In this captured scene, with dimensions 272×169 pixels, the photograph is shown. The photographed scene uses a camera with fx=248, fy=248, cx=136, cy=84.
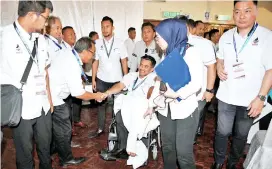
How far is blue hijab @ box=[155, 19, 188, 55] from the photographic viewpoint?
1.90 meters

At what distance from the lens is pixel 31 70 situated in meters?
2.00

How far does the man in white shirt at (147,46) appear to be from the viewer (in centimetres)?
393

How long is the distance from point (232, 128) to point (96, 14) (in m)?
4.12

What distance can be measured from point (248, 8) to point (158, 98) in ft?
3.74

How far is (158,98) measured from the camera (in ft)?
7.00

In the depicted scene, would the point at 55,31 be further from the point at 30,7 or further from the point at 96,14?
the point at 96,14

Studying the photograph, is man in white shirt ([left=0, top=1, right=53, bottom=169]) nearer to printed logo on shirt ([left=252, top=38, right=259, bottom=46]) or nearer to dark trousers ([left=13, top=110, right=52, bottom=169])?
dark trousers ([left=13, top=110, right=52, bottom=169])

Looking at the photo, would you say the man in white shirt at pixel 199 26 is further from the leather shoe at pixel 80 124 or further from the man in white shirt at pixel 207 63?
the leather shoe at pixel 80 124

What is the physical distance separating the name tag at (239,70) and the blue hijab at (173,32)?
760mm

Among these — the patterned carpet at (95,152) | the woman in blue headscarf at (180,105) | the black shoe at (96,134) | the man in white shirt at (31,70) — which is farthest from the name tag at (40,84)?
the black shoe at (96,134)

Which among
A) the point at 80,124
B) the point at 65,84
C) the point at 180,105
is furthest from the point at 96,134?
the point at 180,105

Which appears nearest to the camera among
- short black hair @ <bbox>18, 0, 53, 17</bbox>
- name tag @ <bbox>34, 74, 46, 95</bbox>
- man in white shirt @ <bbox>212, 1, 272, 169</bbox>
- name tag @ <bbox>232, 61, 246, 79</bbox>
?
short black hair @ <bbox>18, 0, 53, 17</bbox>

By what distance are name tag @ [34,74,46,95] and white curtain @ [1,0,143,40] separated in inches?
131

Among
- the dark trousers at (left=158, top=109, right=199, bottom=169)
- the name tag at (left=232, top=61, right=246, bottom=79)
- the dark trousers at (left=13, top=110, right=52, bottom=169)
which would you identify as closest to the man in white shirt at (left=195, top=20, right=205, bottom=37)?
the name tag at (left=232, top=61, right=246, bottom=79)
